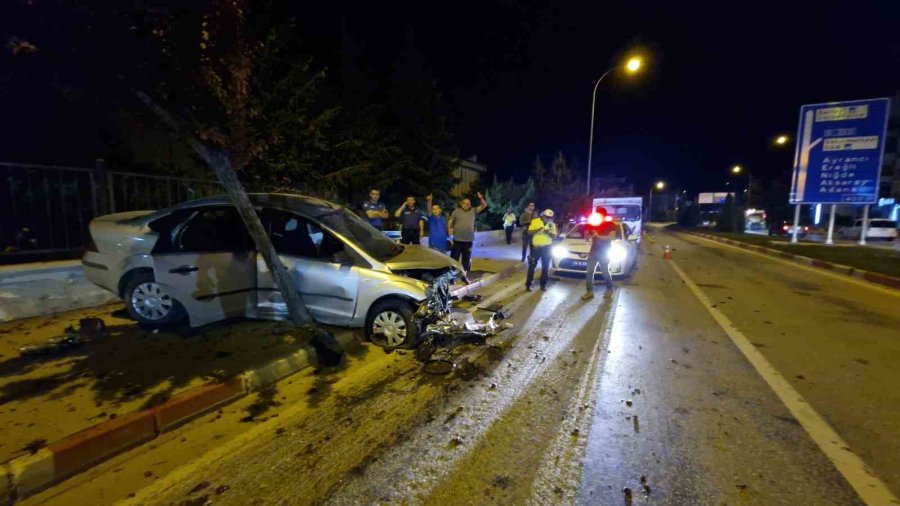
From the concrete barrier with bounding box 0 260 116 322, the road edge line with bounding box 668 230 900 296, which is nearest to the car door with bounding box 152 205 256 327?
the concrete barrier with bounding box 0 260 116 322

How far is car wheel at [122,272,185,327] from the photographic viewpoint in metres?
5.09

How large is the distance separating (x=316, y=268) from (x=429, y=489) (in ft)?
10.3

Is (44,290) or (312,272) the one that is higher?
(312,272)

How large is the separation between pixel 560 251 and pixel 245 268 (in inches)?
283

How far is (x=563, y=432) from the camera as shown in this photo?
3.15 m

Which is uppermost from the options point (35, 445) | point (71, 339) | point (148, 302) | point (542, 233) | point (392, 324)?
point (542, 233)

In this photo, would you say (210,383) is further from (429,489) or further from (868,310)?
(868,310)

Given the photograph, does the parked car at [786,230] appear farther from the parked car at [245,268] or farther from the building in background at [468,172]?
the parked car at [245,268]

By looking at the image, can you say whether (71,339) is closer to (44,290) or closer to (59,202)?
(44,290)

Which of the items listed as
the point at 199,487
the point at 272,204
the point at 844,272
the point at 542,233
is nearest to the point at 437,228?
the point at 542,233

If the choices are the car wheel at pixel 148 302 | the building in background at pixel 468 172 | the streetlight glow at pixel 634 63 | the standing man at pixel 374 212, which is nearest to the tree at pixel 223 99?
the car wheel at pixel 148 302

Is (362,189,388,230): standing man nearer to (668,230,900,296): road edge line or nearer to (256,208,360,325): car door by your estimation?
(256,208,360,325): car door

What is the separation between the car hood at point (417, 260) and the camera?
5.02 metres

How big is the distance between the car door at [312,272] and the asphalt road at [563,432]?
71 cm
